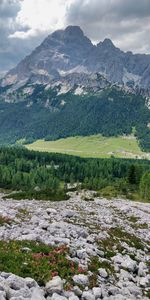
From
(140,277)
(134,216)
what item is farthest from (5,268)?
(134,216)

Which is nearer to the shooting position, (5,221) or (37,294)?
(37,294)

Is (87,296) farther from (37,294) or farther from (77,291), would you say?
(37,294)

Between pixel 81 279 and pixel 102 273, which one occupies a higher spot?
pixel 81 279

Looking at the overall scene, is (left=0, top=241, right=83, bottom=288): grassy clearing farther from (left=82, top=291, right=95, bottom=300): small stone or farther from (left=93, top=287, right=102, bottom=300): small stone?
(left=93, top=287, right=102, bottom=300): small stone

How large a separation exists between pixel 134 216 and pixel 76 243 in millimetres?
32767

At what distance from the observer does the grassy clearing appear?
20344 mm

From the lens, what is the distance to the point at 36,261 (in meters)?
22.2

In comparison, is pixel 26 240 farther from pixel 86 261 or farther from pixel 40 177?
pixel 40 177

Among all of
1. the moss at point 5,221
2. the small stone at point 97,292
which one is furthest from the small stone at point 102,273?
the moss at point 5,221

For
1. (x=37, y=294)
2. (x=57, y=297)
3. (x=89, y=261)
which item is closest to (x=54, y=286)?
(x=57, y=297)

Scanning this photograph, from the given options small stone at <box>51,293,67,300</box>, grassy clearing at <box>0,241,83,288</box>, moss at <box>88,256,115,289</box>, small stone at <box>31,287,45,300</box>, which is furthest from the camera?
moss at <box>88,256,115,289</box>

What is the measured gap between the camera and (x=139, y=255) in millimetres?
32875

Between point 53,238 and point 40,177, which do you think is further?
point 40,177

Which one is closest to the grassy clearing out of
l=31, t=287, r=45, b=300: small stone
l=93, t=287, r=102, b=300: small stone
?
l=93, t=287, r=102, b=300: small stone
